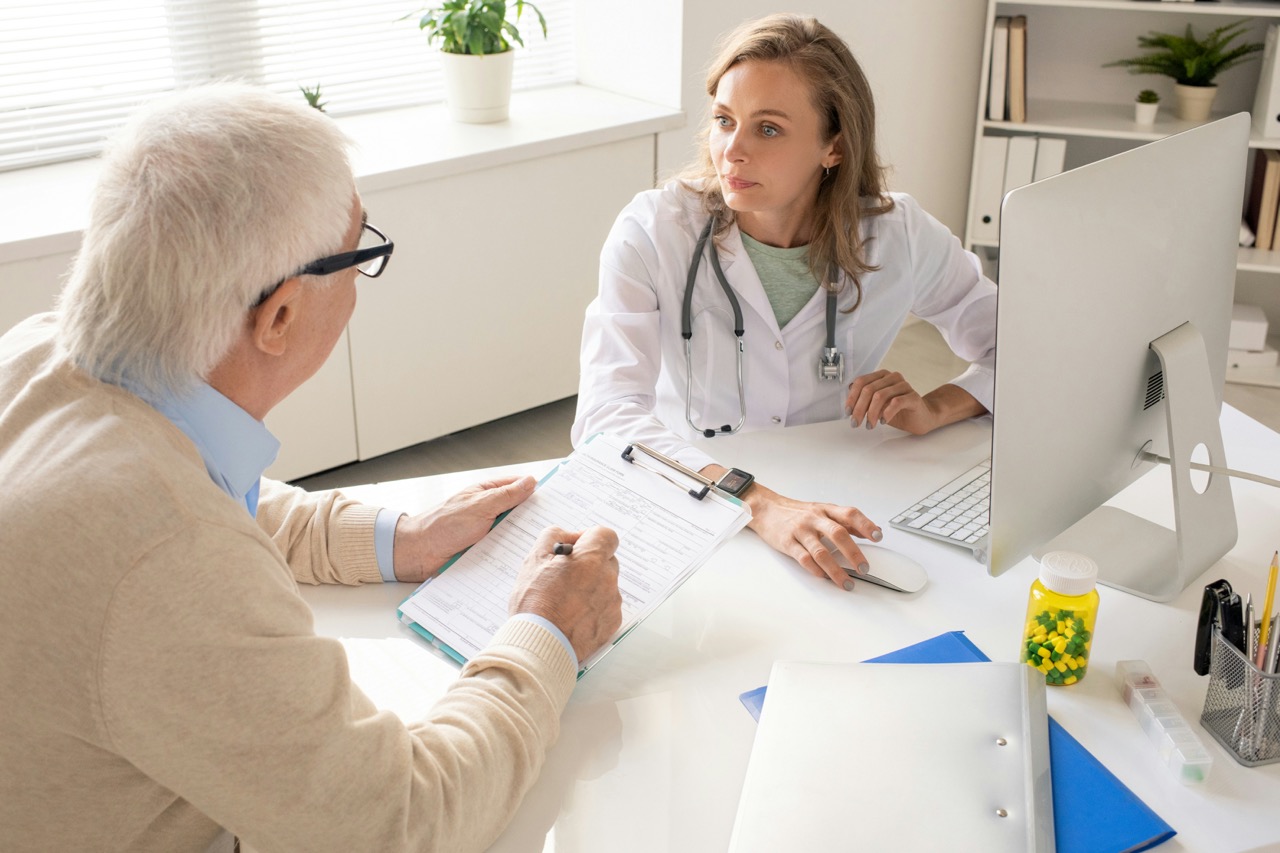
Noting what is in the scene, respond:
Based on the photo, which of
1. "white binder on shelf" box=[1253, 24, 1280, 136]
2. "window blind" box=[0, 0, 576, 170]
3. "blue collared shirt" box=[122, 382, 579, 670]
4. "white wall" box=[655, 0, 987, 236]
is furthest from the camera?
"white binder on shelf" box=[1253, 24, 1280, 136]

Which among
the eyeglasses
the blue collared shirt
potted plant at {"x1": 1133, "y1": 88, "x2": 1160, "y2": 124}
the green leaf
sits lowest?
the blue collared shirt

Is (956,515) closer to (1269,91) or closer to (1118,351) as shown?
(1118,351)

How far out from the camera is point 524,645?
3.74 ft

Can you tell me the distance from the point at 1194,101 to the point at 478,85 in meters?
2.16

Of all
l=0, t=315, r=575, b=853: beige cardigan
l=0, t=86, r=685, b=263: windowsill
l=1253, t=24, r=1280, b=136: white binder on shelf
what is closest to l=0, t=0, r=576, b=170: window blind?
l=0, t=86, r=685, b=263: windowsill

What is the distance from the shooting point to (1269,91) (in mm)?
3443

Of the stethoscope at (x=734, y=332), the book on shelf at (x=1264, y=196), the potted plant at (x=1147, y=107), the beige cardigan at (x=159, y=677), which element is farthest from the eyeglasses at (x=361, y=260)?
the book on shelf at (x=1264, y=196)

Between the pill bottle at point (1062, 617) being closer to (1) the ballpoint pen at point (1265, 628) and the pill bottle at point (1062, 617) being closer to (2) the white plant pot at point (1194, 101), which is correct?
(1) the ballpoint pen at point (1265, 628)

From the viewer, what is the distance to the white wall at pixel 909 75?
323 cm

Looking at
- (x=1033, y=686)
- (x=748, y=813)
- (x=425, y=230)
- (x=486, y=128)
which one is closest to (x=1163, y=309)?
(x=1033, y=686)

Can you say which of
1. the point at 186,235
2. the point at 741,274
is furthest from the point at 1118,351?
the point at 186,235

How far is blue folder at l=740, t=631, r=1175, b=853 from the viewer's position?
100cm

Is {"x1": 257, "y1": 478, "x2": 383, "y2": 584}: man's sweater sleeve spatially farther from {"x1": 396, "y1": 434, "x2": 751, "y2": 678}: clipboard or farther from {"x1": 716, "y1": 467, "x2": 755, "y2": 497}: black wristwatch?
{"x1": 716, "y1": 467, "x2": 755, "y2": 497}: black wristwatch

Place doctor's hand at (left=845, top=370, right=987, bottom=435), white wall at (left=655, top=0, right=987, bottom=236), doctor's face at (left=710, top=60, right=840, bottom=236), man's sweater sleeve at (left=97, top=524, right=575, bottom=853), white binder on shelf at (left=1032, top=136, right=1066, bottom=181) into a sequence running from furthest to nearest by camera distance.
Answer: white binder on shelf at (left=1032, top=136, right=1066, bottom=181) → white wall at (left=655, top=0, right=987, bottom=236) → doctor's face at (left=710, top=60, right=840, bottom=236) → doctor's hand at (left=845, top=370, right=987, bottom=435) → man's sweater sleeve at (left=97, top=524, right=575, bottom=853)
